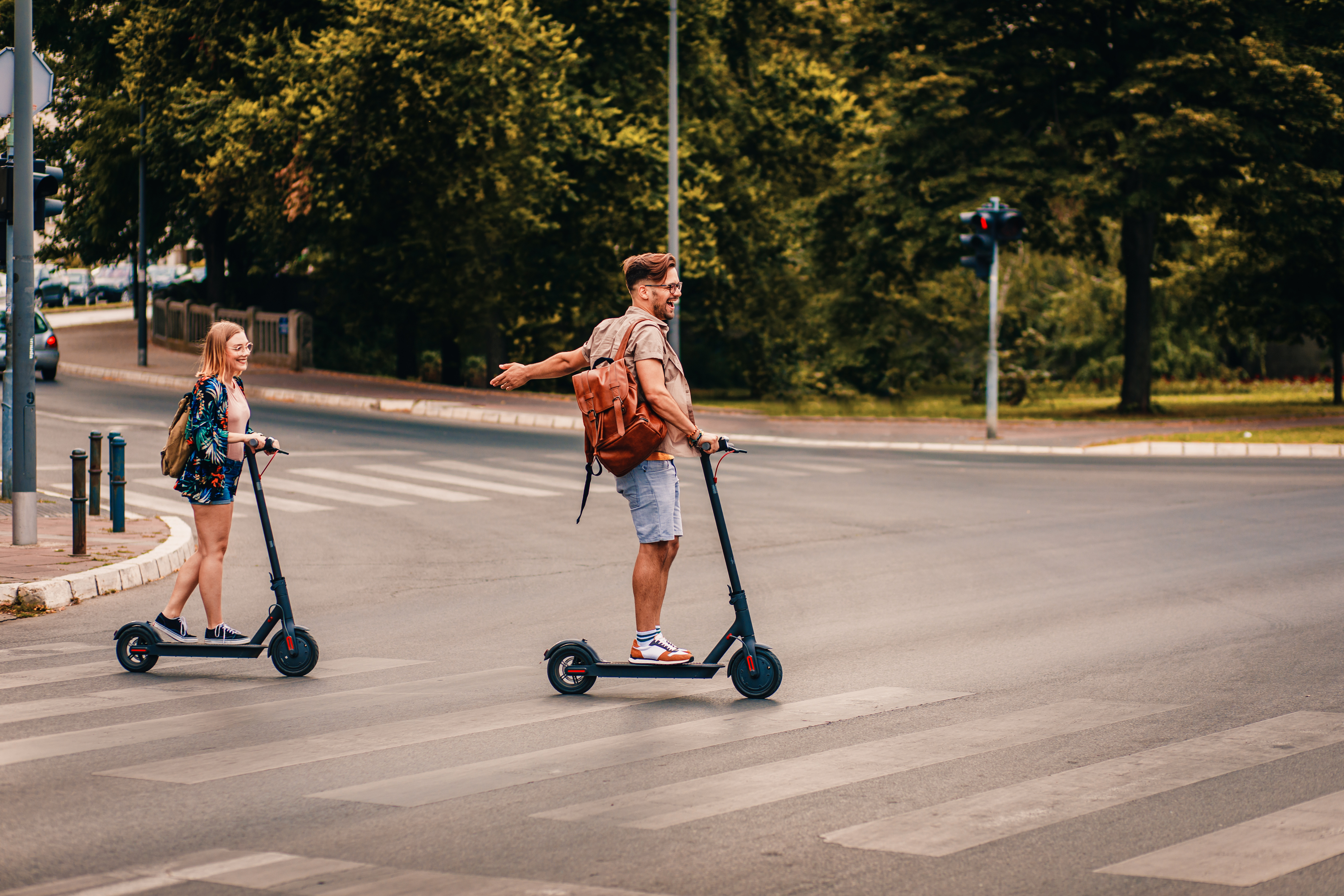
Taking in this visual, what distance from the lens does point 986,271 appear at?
82.3 feet

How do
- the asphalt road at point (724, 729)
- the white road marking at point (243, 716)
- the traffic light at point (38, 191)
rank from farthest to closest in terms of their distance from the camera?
the traffic light at point (38, 191) < the white road marking at point (243, 716) < the asphalt road at point (724, 729)

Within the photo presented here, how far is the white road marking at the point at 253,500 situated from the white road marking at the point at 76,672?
20.8 feet

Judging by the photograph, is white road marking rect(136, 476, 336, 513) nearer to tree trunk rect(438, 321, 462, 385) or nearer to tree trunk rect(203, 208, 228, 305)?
tree trunk rect(438, 321, 462, 385)

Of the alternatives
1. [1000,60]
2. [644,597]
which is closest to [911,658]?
[644,597]

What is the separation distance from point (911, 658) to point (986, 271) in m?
17.4

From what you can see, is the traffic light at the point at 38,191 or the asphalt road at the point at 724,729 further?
the traffic light at the point at 38,191

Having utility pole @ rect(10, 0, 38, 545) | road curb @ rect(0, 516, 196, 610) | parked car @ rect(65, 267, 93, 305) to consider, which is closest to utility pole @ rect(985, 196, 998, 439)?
road curb @ rect(0, 516, 196, 610)

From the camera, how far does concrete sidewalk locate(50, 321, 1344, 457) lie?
25.2 meters

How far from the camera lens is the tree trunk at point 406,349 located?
1510 inches

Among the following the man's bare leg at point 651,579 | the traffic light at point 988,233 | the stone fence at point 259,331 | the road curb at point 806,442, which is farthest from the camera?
the stone fence at point 259,331

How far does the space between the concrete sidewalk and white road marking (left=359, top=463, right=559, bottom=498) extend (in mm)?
7254

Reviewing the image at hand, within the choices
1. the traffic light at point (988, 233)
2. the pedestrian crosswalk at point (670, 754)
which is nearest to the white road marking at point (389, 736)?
the pedestrian crosswalk at point (670, 754)

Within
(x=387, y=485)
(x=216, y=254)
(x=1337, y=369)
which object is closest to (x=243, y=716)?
(x=387, y=485)

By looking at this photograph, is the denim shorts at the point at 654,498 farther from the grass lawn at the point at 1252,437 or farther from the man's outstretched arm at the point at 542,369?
the grass lawn at the point at 1252,437
